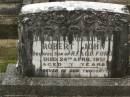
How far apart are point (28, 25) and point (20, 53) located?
0.52 meters

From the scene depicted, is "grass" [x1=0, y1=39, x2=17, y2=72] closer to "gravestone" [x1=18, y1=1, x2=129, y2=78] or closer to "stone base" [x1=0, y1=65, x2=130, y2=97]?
"stone base" [x1=0, y1=65, x2=130, y2=97]

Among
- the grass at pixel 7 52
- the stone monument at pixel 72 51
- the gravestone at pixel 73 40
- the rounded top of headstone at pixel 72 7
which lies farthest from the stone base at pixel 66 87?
the grass at pixel 7 52

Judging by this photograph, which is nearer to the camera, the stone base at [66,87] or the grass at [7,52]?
the stone base at [66,87]

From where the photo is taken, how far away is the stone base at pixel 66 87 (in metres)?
6.55

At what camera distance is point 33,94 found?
6629 millimetres

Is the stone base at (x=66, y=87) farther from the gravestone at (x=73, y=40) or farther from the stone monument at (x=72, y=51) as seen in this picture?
the gravestone at (x=73, y=40)

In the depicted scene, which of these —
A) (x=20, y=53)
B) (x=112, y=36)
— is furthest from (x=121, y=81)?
(x=20, y=53)

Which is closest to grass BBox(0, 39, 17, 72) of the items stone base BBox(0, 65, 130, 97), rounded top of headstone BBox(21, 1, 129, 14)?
stone base BBox(0, 65, 130, 97)

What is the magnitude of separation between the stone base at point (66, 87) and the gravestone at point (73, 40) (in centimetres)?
13

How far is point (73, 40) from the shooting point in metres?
6.55

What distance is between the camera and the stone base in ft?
21.5

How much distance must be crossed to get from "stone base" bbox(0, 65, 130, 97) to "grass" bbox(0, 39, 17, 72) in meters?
1.89

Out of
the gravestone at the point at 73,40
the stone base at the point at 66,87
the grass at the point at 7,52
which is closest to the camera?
the gravestone at the point at 73,40

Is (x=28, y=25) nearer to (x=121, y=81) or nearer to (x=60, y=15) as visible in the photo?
(x=60, y=15)
